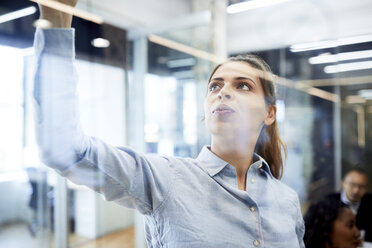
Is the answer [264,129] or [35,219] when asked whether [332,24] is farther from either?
[35,219]

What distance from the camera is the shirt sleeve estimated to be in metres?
0.50

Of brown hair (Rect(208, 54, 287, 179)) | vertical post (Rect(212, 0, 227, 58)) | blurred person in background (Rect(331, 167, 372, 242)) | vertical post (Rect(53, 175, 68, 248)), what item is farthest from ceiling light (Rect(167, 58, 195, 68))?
blurred person in background (Rect(331, 167, 372, 242))

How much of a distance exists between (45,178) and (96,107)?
248 millimetres

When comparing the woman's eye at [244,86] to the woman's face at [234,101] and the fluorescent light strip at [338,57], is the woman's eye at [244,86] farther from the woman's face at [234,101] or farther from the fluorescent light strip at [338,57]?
the fluorescent light strip at [338,57]

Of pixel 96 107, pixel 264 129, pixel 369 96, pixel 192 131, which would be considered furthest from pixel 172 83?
pixel 369 96

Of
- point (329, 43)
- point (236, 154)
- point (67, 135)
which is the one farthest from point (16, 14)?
point (329, 43)

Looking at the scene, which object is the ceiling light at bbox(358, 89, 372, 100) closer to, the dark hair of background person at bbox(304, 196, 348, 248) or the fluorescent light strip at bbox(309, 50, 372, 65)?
the fluorescent light strip at bbox(309, 50, 372, 65)

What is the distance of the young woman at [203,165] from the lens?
20.0 inches

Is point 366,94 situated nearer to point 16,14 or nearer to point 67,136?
point 67,136

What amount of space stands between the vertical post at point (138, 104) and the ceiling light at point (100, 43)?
138mm

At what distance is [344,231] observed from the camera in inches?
40.1

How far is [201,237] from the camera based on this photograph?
0.63 m

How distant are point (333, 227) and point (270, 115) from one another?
507 mm

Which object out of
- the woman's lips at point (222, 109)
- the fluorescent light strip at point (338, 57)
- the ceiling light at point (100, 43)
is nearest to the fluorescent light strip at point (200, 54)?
the fluorescent light strip at point (338, 57)
